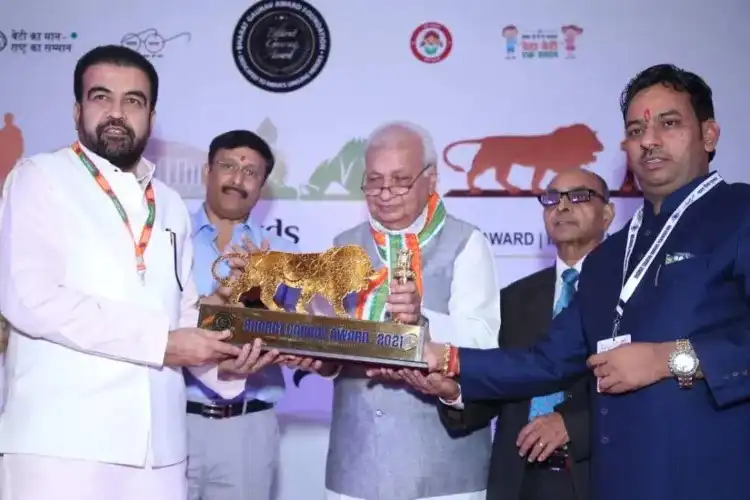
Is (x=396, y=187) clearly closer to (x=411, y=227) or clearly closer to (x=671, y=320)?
(x=411, y=227)

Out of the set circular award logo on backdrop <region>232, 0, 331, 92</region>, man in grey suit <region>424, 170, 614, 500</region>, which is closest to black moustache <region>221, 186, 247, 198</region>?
circular award logo on backdrop <region>232, 0, 331, 92</region>

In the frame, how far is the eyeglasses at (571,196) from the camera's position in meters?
3.36

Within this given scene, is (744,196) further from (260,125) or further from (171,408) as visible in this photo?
(260,125)

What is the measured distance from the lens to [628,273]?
8.09ft

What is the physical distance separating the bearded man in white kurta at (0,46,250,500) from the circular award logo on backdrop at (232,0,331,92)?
6.12ft

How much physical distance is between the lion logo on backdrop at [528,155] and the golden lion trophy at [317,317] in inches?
70.2

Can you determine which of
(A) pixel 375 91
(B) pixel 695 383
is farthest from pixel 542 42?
(B) pixel 695 383

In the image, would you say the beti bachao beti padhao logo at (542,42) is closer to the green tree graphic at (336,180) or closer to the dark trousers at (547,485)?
the green tree graphic at (336,180)

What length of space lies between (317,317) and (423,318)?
36 cm

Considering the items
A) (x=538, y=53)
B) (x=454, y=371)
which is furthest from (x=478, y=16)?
(x=454, y=371)

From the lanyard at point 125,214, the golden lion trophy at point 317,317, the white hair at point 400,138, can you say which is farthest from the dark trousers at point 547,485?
the lanyard at point 125,214

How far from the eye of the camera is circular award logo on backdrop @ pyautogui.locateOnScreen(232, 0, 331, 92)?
14.7ft

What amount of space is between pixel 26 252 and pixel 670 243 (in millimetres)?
1783

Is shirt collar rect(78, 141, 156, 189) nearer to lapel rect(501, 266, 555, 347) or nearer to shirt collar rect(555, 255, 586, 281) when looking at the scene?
lapel rect(501, 266, 555, 347)
